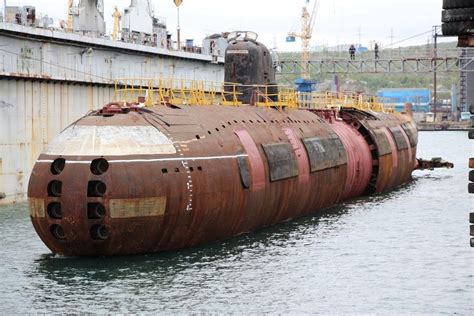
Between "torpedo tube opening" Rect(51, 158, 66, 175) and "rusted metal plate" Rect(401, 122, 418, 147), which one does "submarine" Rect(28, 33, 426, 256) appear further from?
"rusted metal plate" Rect(401, 122, 418, 147)

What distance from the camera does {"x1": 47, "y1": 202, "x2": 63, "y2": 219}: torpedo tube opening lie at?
28141 millimetres

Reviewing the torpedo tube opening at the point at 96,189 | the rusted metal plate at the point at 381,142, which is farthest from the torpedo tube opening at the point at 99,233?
the rusted metal plate at the point at 381,142

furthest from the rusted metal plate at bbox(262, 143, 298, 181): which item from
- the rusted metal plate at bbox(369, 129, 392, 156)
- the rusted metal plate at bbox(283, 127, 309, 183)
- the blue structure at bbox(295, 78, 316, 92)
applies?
the blue structure at bbox(295, 78, 316, 92)

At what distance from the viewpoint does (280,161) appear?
118ft

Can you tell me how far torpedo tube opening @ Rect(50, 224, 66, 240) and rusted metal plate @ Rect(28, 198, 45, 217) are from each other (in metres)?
0.54

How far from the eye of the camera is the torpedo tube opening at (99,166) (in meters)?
28.0

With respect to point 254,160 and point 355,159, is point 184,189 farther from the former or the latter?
point 355,159

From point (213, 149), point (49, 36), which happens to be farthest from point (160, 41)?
point (213, 149)

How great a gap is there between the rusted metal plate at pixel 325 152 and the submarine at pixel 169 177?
0.11 meters

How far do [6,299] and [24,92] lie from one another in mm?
22226

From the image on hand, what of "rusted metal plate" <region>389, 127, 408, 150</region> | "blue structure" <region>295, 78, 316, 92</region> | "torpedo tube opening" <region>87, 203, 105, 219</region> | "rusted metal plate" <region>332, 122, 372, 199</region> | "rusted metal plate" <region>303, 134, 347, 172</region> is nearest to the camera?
"torpedo tube opening" <region>87, 203, 105, 219</region>

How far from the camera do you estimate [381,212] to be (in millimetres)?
41750

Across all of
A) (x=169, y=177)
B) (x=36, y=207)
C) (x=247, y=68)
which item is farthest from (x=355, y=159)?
(x=36, y=207)

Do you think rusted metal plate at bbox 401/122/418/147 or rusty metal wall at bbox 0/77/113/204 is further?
rusted metal plate at bbox 401/122/418/147
